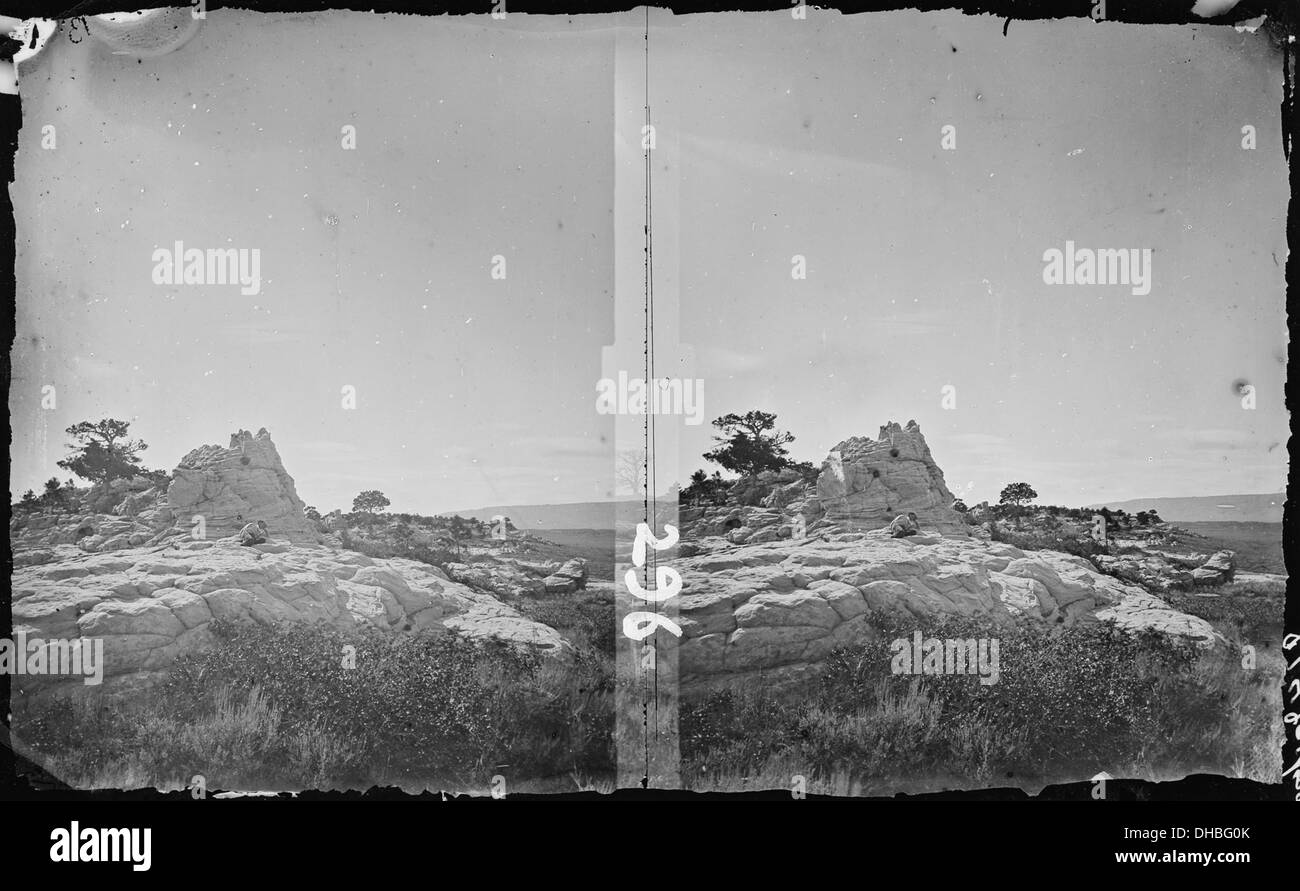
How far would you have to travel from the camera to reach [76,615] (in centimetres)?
427

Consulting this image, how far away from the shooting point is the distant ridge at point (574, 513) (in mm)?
4270

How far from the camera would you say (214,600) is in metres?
4.27

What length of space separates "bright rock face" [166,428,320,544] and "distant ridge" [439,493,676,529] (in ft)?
2.57

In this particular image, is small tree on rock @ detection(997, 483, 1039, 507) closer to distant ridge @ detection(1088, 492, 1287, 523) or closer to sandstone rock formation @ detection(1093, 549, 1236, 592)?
distant ridge @ detection(1088, 492, 1287, 523)

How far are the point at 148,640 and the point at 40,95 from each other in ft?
9.14

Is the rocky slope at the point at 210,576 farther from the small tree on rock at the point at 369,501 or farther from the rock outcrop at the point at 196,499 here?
the small tree on rock at the point at 369,501

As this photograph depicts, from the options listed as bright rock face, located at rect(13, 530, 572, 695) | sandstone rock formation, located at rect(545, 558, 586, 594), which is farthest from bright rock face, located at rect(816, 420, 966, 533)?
bright rock face, located at rect(13, 530, 572, 695)

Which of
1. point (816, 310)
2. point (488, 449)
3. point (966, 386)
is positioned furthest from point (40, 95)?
point (966, 386)

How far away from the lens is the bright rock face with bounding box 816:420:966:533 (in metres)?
4.30

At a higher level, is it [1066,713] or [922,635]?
[922,635]

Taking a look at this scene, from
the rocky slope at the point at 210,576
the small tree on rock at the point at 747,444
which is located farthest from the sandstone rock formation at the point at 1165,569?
the rocky slope at the point at 210,576

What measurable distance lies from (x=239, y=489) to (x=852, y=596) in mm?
3066

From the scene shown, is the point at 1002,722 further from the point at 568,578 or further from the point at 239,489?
the point at 239,489

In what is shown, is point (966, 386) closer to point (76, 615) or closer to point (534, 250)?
point (534, 250)
